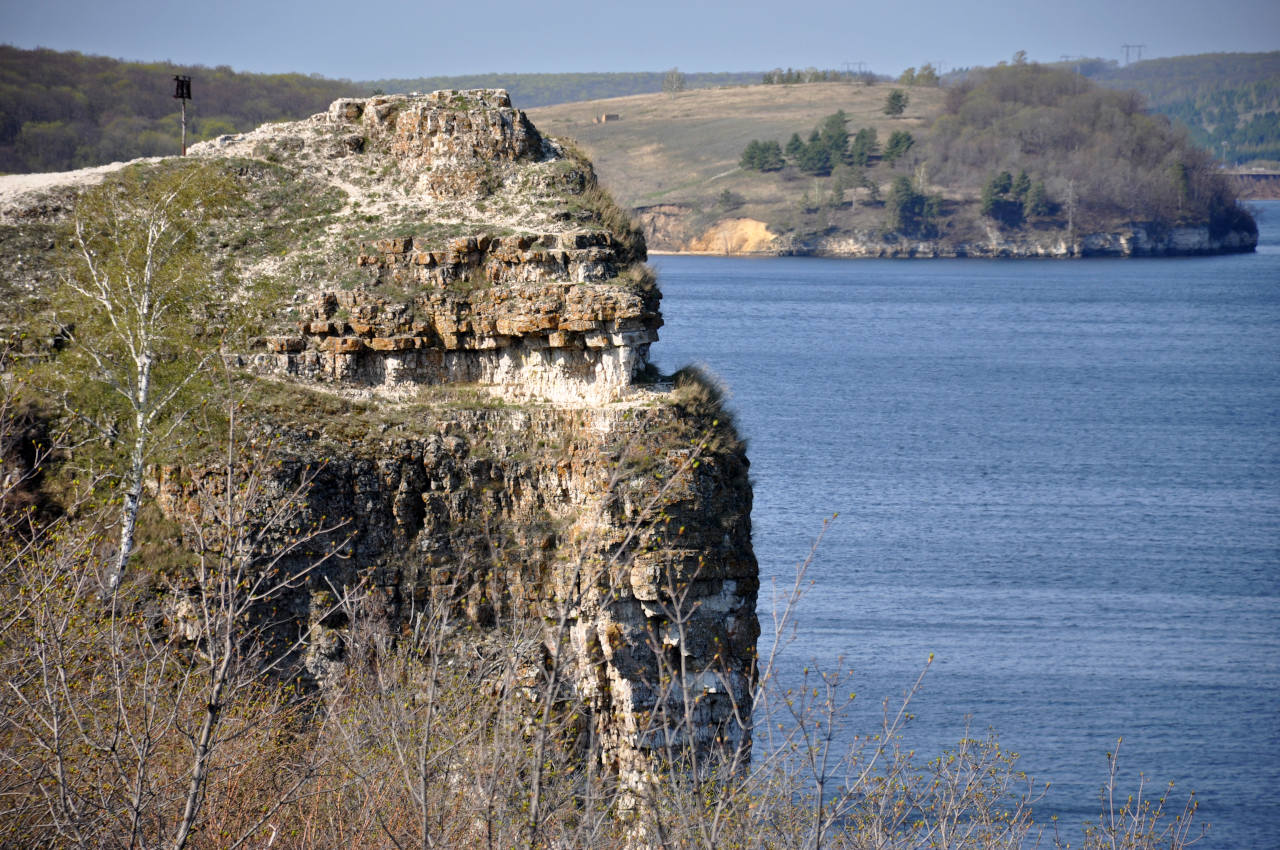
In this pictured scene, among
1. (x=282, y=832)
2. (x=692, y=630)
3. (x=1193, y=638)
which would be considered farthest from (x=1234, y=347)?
(x=282, y=832)

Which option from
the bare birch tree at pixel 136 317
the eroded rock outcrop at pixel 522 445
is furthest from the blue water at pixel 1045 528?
the bare birch tree at pixel 136 317

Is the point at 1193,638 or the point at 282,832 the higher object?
the point at 282,832

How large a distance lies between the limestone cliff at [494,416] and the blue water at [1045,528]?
6.23m

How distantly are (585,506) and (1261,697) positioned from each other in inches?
947

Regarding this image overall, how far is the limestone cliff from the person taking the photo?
23.3 m

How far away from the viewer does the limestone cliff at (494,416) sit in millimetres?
23266

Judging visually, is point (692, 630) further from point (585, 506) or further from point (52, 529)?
point (52, 529)

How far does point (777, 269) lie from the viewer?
189750 mm

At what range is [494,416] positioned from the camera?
24906mm

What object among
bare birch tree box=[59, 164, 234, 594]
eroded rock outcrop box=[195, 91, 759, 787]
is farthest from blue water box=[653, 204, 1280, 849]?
bare birch tree box=[59, 164, 234, 594]

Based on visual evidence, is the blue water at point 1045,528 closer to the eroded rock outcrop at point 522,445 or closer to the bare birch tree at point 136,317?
the eroded rock outcrop at point 522,445

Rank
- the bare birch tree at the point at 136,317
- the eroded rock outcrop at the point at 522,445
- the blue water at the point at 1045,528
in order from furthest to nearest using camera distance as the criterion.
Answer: the blue water at the point at 1045,528 < the eroded rock outcrop at the point at 522,445 < the bare birch tree at the point at 136,317

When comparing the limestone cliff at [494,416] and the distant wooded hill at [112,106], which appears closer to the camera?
the limestone cliff at [494,416]

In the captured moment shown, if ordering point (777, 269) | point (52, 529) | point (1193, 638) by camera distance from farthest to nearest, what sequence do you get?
1. point (777, 269)
2. point (1193, 638)
3. point (52, 529)
